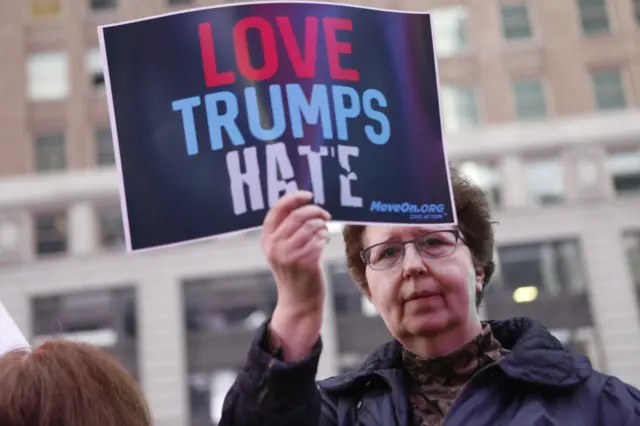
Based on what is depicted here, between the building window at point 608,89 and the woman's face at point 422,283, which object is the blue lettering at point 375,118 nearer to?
the woman's face at point 422,283

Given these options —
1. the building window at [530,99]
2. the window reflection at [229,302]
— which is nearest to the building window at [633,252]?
the building window at [530,99]

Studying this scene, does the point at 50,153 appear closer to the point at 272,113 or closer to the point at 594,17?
the point at 594,17

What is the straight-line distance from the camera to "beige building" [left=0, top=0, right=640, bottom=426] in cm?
638

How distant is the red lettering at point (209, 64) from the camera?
0.77 meters

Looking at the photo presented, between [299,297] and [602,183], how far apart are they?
21.4 feet

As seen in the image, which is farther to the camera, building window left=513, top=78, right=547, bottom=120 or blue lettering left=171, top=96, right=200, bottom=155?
building window left=513, top=78, right=547, bottom=120

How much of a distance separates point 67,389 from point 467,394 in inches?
18.0

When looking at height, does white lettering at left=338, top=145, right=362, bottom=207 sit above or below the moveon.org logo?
above

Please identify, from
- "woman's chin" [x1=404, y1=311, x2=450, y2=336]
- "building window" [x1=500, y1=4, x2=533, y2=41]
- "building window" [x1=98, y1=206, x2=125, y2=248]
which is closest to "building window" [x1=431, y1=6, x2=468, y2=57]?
"building window" [x1=500, y1=4, x2=533, y2=41]

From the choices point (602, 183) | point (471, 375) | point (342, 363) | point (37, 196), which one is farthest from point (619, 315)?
point (471, 375)

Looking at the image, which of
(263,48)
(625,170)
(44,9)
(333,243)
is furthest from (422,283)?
(44,9)

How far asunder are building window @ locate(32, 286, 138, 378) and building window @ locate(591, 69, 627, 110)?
15.5 ft

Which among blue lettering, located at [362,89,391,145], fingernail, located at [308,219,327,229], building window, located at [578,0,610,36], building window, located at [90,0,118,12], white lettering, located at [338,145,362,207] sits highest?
building window, located at [90,0,118,12]

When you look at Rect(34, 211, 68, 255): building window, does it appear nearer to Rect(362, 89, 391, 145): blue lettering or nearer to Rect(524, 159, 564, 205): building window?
Rect(524, 159, 564, 205): building window
